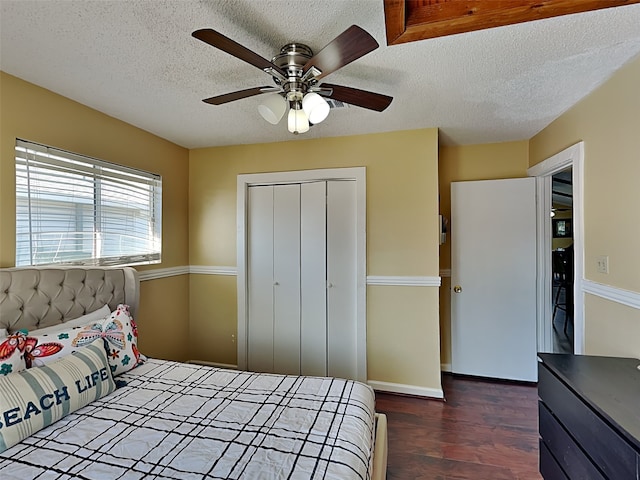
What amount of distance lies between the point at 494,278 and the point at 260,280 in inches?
94.6

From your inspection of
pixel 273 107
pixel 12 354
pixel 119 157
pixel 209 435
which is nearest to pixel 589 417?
pixel 209 435

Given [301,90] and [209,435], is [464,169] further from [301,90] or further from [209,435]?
[209,435]

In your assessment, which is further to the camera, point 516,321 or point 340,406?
point 516,321

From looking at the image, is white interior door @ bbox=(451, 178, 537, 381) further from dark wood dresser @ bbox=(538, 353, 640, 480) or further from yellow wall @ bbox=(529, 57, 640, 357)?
dark wood dresser @ bbox=(538, 353, 640, 480)

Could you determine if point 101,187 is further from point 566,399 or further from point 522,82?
point 566,399

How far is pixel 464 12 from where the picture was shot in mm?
1204

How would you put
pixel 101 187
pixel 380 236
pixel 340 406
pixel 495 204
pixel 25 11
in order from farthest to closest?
pixel 495 204
pixel 380 236
pixel 101 187
pixel 340 406
pixel 25 11

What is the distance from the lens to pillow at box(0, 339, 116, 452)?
1.25 m

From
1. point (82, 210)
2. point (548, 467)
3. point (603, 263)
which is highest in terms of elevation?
point (82, 210)

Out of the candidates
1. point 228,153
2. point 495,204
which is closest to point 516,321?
point 495,204

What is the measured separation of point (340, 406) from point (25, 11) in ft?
7.58

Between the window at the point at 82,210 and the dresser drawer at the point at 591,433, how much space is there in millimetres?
3085

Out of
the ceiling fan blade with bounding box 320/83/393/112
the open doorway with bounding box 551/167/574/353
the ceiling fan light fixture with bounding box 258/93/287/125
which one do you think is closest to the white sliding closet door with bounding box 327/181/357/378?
the ceiling fan blade with bounding box 320/83/393/112

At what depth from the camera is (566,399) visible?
1.47 metres
